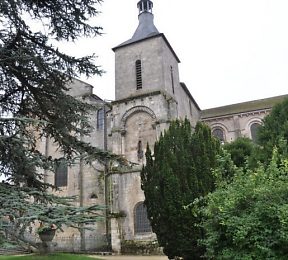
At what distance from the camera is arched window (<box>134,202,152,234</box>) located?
72.3ft

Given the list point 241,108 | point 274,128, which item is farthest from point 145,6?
point 274,128

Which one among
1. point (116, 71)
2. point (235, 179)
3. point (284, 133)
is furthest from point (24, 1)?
point (116, 71)

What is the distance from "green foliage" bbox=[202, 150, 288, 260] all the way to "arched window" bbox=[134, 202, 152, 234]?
13.5 meters

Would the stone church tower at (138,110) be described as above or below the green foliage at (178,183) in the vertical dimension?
above

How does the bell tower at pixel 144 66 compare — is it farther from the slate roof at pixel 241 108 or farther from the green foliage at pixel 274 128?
the slate roof at pixel 241 108

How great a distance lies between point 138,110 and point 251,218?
17368 mm

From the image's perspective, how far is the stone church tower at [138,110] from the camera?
22.6m

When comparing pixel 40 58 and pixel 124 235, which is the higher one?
pixel 40 58

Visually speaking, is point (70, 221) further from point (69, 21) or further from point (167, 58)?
point (167, 58)

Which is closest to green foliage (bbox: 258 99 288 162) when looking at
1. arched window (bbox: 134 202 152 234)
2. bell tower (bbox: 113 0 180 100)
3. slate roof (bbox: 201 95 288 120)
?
bell tower (bbox: 113 0 180 100)

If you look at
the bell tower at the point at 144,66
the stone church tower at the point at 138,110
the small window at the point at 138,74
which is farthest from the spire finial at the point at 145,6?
the small window at the point at 138,74

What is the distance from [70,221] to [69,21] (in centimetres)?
558

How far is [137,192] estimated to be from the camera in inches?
901

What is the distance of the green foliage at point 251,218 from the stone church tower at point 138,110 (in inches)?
534
